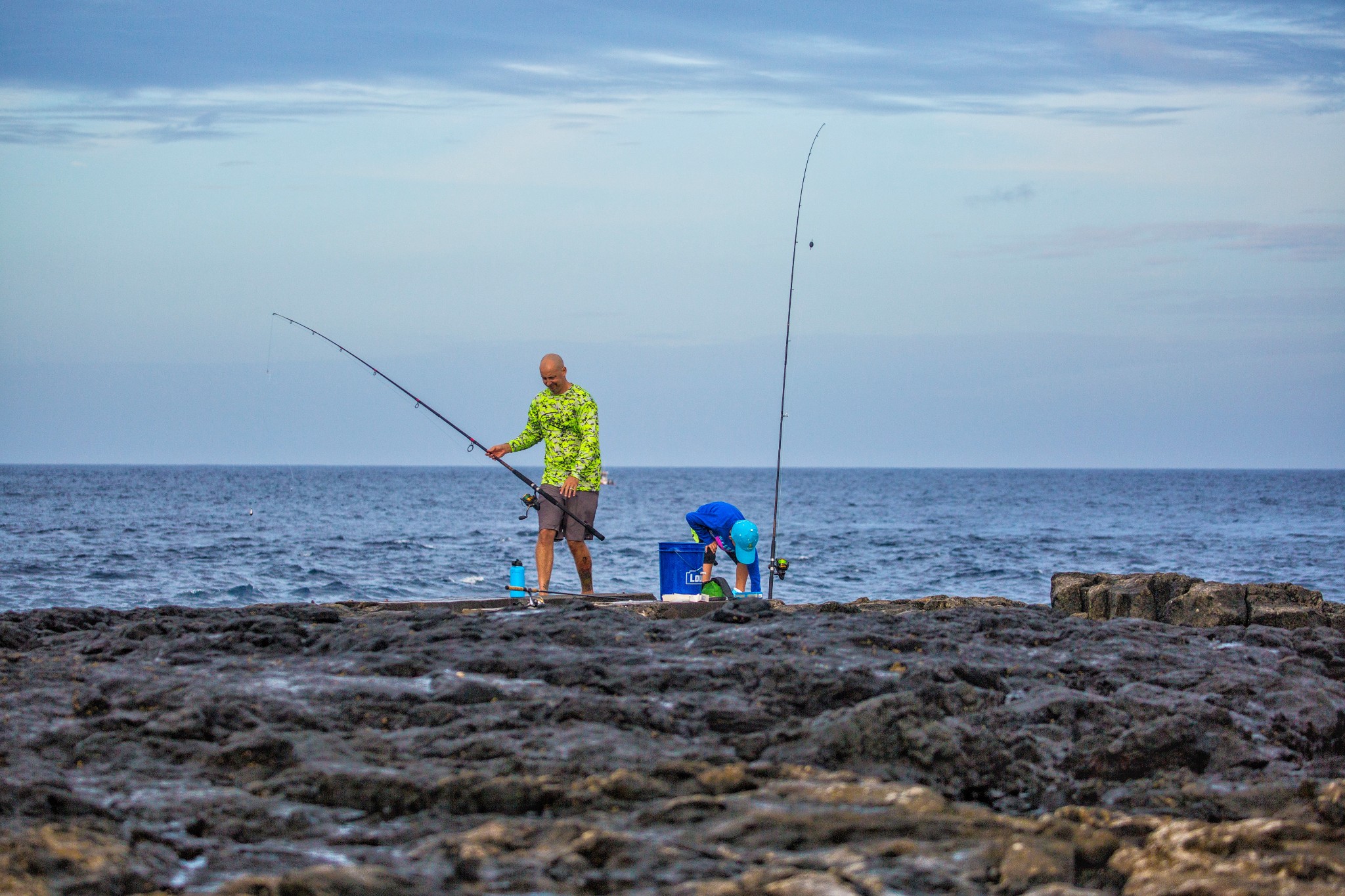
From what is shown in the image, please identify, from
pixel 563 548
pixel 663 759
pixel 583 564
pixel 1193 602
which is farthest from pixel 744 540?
pixel 563 548

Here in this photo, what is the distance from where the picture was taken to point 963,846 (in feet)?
12.9

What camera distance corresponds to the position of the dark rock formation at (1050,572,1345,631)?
8.25 meters

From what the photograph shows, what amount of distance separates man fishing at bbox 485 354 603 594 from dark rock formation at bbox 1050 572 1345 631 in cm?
369

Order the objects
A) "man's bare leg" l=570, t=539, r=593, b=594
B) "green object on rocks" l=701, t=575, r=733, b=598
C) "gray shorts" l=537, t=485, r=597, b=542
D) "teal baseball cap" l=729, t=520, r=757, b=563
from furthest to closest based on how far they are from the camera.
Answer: "teal baseball cap" l=729, t=520, r=757, b=563 < "man's bare leg" l=570, t=539, r=593, b=594 < "gray shorts" l=537, t=485, r=597, b=542 < "green object on rocks" l=701, t=575, r=733, b=598

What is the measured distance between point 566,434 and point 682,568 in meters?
1.44

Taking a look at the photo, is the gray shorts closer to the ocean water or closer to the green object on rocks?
the green object on rocks

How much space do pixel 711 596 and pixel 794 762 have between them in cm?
436

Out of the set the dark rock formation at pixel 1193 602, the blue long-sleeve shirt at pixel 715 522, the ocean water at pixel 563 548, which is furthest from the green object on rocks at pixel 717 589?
the ocean water at pixel 563 548

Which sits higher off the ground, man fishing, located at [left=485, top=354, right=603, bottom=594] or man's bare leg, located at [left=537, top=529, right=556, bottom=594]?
man fishing, located at [left=485, top=354, right=603, bottom=594]

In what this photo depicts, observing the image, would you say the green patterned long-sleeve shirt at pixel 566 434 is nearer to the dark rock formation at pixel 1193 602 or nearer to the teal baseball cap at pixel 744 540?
the teal baseball cap at pixel 744 540

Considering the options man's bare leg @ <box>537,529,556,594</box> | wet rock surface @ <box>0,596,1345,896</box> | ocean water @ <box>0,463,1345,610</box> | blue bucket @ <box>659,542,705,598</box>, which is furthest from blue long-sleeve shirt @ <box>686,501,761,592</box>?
ocean water @ <box>0,463,1345,610</box>

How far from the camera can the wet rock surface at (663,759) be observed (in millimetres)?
3758

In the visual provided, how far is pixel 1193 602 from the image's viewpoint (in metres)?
8.42

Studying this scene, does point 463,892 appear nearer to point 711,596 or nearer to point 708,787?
point 708,787
